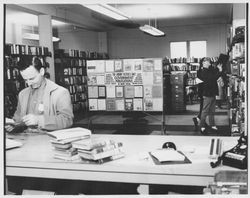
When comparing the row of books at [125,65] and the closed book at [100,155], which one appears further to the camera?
the row of books at [125,65]

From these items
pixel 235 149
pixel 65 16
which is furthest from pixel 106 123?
pixel 235 149

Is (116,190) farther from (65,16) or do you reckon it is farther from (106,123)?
(65,16)

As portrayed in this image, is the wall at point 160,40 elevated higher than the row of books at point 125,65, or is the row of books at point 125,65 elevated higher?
the wall at point 160,40

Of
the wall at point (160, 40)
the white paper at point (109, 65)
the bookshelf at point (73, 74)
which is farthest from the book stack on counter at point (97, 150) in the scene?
the wall at point (160, 40)

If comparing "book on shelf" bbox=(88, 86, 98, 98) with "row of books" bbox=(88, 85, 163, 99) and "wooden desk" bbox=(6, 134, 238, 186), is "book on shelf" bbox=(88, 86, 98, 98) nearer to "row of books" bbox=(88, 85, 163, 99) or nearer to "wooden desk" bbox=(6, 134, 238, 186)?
"row of books" bbox=(88, 85, 163, 99)

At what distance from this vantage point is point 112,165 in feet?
6.19

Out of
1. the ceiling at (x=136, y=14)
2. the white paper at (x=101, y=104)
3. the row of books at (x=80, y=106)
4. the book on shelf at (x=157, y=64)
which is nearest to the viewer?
the book on shelf at (x=157, y=64)

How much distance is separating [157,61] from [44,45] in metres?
3.27

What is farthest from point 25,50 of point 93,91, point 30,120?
point 30,120

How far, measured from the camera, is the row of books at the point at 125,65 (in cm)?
600

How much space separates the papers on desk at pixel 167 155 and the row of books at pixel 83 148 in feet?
0.70

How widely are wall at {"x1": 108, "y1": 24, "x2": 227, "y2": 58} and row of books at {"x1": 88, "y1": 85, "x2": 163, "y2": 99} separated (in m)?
7.00

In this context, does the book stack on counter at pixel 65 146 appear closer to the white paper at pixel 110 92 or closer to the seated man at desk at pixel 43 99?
the seated man at desk at pixel 43 99

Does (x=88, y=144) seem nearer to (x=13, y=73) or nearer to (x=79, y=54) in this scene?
(x=13, y=73)
